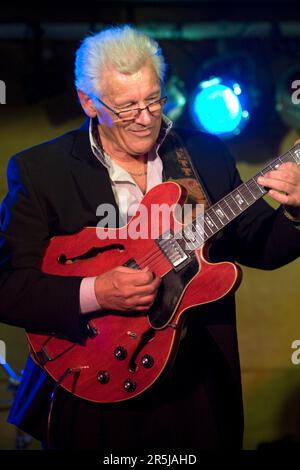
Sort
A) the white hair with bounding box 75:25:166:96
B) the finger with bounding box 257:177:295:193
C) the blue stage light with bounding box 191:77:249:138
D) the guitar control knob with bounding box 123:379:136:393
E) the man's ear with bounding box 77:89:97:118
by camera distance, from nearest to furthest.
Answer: the finger with bounding box 257:177:295:193
the guitar control knob with bounding box 123:379:136:393
the white hair with bounding box 75:25:166:96
the man's ear with bounding box 77:89:97:118
the blue stage light with bounding box 191:77:249:138

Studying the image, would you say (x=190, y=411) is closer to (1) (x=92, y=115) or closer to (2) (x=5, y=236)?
(2) (x=5, y=236)

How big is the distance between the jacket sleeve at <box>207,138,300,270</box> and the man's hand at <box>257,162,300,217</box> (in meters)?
0.22

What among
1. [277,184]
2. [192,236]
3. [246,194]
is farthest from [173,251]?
[277,184]

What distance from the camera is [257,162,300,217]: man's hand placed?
2.23m

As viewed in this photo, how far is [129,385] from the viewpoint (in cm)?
234

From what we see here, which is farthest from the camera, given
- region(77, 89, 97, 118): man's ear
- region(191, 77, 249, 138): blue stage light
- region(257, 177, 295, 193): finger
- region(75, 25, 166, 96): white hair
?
region(191, 77, 249, 138): blue stage light

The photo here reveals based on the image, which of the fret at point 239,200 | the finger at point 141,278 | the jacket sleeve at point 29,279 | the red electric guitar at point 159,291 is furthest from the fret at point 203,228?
the jacket sleeve at point 29,279

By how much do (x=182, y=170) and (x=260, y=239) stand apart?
39 centimetres

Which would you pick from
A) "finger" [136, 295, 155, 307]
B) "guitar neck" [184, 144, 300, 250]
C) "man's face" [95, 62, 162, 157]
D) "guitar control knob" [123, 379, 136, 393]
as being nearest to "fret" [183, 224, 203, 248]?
"guitar neck" [184, 144, 300, 250]

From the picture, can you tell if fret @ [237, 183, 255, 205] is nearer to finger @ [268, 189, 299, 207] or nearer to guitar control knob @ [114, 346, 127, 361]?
finger @ [268, 189, 299, 207]

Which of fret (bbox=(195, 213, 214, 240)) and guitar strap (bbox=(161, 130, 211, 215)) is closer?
fret (bbox=(195, 213, 214, 240))

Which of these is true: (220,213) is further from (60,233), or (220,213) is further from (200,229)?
(60,233)

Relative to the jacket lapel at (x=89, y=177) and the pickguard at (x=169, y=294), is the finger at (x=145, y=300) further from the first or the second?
the jacket lapel at (x=89, y=177)

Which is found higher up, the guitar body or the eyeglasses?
the eyeglasses
